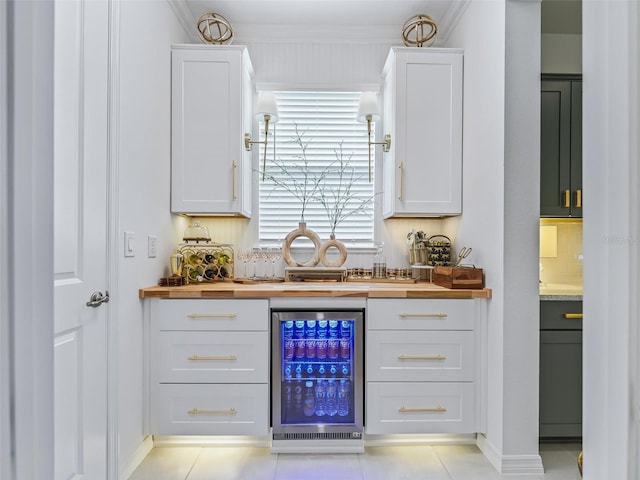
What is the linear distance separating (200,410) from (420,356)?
1.23 metres

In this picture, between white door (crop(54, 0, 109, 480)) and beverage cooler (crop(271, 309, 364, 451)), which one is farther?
beverage cooler (crop(271, 309, 364, 451))

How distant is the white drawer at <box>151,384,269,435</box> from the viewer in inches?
86.0

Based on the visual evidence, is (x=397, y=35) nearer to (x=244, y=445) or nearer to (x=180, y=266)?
(x=180, y=266)

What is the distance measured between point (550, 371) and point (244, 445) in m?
1.77

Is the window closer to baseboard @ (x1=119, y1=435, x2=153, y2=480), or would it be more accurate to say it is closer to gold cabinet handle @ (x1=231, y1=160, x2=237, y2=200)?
gold cabinet handle @ (x1=231, y1=160, x2=237, y2=200)

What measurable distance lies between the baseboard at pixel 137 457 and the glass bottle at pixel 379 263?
5.69ft

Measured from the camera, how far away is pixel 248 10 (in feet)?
8.99

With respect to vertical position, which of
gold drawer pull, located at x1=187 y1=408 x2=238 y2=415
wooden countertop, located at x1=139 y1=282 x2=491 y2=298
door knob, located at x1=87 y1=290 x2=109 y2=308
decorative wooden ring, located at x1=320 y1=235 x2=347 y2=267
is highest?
decorative wooden ring, located at x1=320 y1=235 x2=347 y2=267

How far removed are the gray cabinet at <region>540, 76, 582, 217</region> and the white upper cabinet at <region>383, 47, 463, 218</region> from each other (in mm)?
490

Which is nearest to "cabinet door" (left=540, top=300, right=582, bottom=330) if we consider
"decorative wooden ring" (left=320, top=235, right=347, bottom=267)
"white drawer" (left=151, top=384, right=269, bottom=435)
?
"decorative wooden ring" (left=320, top=235, right=347, bottom=267)

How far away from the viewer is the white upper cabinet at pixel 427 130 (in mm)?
2598
